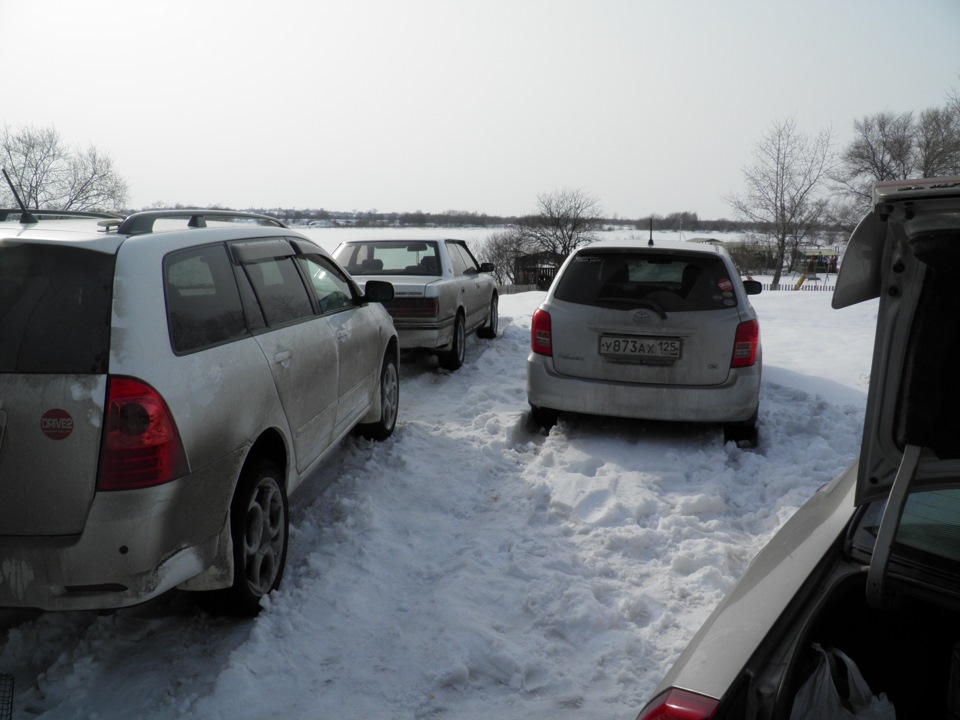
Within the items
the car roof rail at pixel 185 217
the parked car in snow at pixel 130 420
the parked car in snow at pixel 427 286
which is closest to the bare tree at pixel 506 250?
the parked car in snow at pixel 427 286

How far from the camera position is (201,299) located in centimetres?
297

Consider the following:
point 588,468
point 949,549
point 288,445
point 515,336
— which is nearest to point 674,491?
point 588,468

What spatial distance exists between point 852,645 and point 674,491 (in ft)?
9.48

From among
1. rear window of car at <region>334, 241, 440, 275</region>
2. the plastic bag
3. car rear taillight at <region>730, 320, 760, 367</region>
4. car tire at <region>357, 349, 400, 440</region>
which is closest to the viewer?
the plastic bag

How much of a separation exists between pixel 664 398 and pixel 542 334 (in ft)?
3.70

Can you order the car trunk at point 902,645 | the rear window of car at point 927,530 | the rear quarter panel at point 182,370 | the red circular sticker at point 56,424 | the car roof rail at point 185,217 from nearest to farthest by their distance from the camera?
the rear window of car at point 927,530 → the car trunk at point 902,645 → the red circular sticker at point 56,424 → the rear quarter panel at point 182,370 → the car roof rail at point 185,217

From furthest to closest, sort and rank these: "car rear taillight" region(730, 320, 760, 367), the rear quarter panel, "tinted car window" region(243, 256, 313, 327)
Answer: "car rear taillight" region(730, 320, 760, 367), "tinted car window" region(243, 256, 313, 327), the rear quarter panel

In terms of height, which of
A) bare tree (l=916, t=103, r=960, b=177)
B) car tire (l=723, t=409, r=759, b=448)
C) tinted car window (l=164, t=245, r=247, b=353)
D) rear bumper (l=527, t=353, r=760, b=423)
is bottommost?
car tire (l=723, t=409, r=759, b=448)

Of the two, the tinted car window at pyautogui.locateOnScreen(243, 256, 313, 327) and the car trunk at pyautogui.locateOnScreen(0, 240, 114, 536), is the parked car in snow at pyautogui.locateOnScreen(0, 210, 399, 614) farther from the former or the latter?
the tinted car window at pyautogui.locateOnScreen(243, 256, 313, 327)

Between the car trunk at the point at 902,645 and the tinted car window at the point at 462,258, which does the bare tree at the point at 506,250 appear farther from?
the car trunk at the point at 902,645

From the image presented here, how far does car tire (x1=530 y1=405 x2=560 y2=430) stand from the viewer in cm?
619

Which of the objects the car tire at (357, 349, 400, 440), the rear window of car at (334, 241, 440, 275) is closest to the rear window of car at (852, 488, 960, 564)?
the car tire at (357, 349, 400, 440)

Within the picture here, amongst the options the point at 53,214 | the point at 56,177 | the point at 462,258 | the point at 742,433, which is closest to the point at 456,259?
the point at 462,258

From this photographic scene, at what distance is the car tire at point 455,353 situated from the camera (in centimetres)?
880
